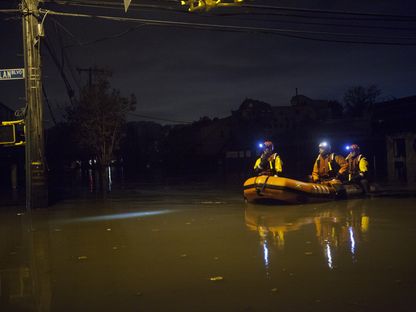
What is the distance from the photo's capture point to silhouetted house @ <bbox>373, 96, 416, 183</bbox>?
2784cm

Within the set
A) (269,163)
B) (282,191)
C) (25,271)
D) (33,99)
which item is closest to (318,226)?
(282,191)

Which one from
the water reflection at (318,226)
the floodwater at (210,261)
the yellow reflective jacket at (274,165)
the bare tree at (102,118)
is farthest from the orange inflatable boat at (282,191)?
the bare tree at (102,118)

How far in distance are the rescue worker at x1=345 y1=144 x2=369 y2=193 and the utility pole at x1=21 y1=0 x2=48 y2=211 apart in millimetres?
11185

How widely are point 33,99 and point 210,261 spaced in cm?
980

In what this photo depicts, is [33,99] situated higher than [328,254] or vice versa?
[33,99]

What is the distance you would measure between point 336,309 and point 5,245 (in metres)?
7.05

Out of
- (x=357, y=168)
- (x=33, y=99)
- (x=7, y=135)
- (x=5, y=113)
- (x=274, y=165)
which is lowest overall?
(x=357, y=168)

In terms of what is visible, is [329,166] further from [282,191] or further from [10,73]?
[10,73]

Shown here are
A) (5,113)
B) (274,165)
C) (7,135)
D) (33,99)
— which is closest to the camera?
(7,135)

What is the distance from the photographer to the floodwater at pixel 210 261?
590 cm

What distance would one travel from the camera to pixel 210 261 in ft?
26.0

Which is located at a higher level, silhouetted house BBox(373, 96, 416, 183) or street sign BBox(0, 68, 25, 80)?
street sign BBox(0, 68, 25, 80)

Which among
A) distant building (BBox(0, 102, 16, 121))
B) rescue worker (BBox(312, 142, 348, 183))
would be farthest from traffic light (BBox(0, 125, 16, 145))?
distant building (BBox(0, 102, 16, 121))

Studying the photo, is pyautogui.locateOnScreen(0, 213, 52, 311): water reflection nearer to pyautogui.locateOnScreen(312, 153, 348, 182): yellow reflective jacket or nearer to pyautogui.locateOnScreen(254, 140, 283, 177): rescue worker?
pyautogui.locateOnScreen(254, 140, 283, 177): rescue worker
